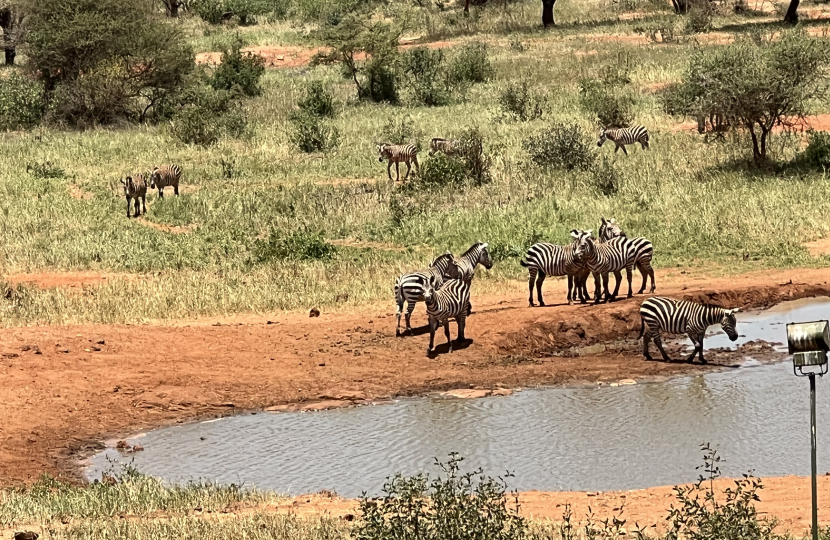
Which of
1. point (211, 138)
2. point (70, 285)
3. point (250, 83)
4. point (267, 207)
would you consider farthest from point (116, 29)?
point (70, 285)

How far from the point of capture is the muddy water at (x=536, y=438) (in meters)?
11.2

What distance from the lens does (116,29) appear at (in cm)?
3984

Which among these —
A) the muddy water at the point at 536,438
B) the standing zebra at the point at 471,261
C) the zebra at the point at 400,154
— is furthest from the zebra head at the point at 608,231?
the zebra at the point at 400,154

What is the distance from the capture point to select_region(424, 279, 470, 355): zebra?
14.9 meters

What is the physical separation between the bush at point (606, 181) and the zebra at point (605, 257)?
602cm

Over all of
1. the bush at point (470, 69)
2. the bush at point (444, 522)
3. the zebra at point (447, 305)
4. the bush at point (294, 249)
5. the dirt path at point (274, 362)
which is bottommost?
the dirt path at point (274, 362)

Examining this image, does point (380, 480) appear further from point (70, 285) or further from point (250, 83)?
point (250, 83)

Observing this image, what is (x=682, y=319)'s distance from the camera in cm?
1457

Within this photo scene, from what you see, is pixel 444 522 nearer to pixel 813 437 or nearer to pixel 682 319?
pixel 813 437

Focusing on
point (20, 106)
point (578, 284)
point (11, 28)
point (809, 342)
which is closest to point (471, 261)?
point (578, 284)

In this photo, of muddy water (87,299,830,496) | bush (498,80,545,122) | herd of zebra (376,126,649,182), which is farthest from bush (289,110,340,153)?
muddy water (87,299,830,496)

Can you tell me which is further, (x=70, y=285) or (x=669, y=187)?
(x=669, y=187)

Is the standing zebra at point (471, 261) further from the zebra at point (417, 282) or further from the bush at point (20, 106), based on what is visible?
the bush at point (20, 106)

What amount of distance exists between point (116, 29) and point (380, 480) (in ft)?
105
